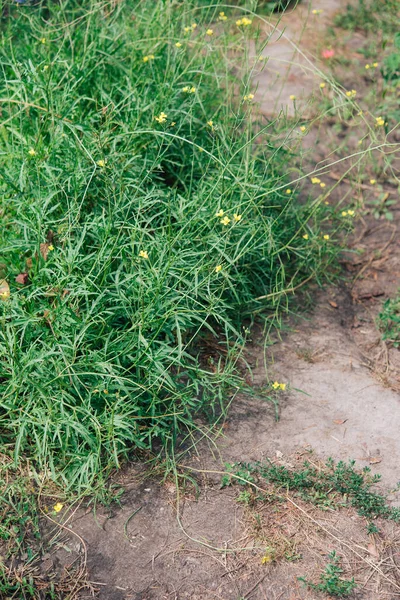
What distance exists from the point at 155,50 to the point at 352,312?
1.86 metres

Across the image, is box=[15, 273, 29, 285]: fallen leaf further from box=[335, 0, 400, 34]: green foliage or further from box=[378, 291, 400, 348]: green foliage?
box=[335, 0, 400, 34]: green foliage

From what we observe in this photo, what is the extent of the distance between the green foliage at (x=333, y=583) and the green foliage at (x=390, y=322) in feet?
4.64

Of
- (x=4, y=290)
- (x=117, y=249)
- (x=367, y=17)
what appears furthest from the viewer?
(x=367, y=17)

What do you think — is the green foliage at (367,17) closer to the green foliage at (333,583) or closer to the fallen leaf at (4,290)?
the fallen leaf at (4,290)

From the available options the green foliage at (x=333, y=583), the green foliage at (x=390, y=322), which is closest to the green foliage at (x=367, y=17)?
the green foliage at (x=390, y=322)

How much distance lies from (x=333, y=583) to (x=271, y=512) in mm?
382

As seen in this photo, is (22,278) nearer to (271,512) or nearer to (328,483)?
(271,512)

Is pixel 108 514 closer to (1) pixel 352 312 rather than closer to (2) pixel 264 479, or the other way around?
(2) pixel 264 479

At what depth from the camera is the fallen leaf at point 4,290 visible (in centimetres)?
281

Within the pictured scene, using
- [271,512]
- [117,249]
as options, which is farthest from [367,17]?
[271,512]

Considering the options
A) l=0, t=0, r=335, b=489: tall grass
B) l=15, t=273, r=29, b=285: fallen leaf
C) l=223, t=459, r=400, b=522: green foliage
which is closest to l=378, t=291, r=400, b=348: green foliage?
l=0, t=0, r=335, b=489: tall grass

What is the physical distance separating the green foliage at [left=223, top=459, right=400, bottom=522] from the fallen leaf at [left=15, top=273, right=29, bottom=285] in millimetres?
1200

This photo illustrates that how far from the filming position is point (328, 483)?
278 centimetres

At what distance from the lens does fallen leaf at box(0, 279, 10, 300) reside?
281cm
